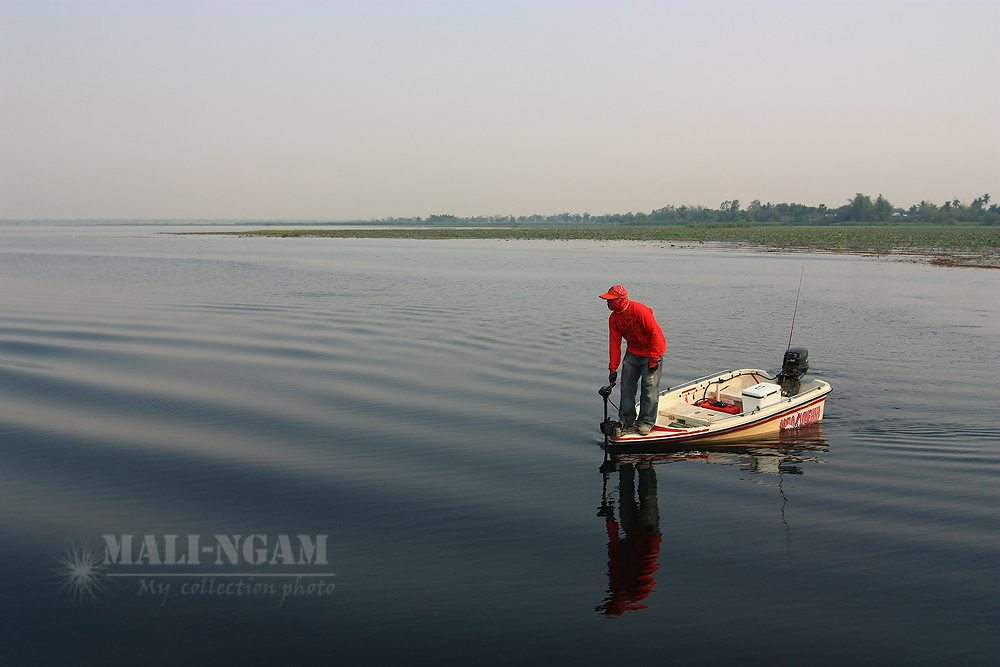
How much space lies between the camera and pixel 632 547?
811cm

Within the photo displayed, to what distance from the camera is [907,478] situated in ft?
33.8

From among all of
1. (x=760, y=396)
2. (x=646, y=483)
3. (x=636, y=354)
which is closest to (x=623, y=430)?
(x=646, y=483)

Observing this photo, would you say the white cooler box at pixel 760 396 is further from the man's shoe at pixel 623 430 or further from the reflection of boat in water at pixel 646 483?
the man's shoe at pixel 623 430

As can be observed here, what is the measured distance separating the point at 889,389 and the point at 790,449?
5532 millimetres

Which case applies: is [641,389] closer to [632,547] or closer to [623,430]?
Answer: [623,430]

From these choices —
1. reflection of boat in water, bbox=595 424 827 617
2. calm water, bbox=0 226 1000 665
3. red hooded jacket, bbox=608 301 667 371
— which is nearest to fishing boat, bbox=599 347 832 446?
reflection of boat in water, bbox=595 424 827 617

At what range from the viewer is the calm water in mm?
6332

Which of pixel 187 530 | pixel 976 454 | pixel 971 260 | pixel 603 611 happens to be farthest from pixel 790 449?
pixel 971 260

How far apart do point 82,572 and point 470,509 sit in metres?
4.33

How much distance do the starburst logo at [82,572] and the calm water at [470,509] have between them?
3 cm

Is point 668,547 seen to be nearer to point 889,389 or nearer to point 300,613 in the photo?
point 300,613

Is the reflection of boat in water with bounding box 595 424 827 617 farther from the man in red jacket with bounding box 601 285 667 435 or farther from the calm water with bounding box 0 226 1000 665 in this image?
the man in red jacket with bounding box 601 285 667 435

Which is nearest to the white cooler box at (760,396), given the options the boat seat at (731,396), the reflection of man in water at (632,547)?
the boat seat at (731,396)

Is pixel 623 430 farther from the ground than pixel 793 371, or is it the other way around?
pixel 793 371
